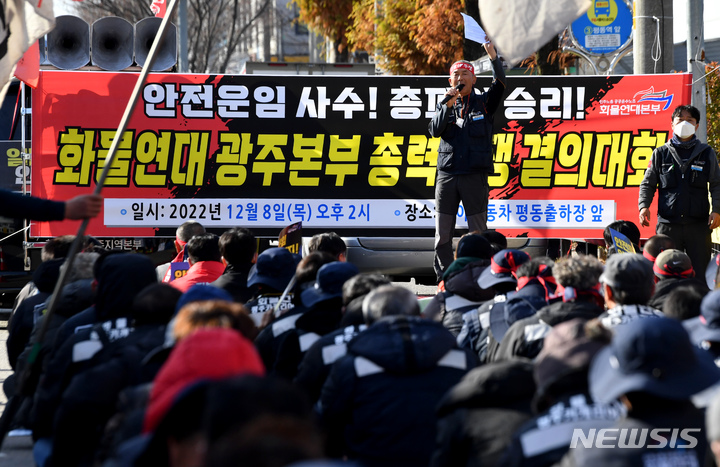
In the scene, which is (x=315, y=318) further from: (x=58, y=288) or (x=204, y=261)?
(x=204, y=261)

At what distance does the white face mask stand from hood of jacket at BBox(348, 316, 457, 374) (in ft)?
16.4

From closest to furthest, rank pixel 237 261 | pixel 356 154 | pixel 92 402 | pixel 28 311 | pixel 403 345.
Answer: pixel 92 402 < pixel 403 345 < pixel 28 311 < pixel 237 261 < pixel 356 154

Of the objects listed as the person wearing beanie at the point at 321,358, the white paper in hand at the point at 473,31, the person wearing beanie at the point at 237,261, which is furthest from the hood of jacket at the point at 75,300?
the white paper in hand at the point at 473,31

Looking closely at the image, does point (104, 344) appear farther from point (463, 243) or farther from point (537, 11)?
point (537, 11)

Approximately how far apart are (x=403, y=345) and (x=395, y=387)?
171 millimetres

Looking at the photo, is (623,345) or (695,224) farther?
(695,224)

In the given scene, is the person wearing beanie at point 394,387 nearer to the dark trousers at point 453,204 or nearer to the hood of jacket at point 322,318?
the hood of jacket at point 322,318

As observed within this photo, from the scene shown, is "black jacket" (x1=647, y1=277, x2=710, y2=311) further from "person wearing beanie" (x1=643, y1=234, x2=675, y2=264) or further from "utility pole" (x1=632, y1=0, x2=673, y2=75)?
"utility pole" (x1=632, y1=0, x2=673, y2=75)

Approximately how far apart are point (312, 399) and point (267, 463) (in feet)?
7.92

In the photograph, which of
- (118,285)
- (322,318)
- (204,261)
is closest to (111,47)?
(204,261)

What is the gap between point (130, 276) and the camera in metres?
4.18

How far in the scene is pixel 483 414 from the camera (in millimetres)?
2994

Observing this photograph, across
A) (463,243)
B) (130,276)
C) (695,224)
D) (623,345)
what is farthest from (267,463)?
(695,224)

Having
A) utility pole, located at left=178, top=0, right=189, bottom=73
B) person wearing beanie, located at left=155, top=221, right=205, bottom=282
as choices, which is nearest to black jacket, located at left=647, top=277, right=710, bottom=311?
person wearing beanie, located at left=155, top=221, right=205, bottom=282
